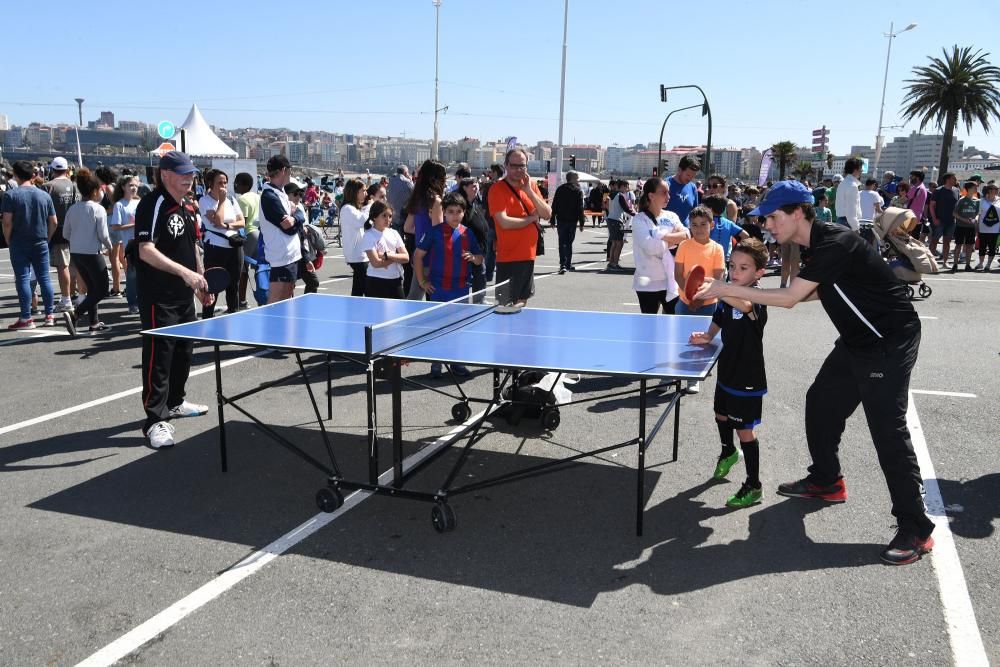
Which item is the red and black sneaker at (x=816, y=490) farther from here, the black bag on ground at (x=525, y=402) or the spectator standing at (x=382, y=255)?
the spectator standing at (x=382, y=255)

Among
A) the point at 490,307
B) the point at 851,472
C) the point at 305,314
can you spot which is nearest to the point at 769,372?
the point at 851,472

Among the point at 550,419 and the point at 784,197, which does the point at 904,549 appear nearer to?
the point at 784,197

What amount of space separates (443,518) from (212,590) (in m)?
1.21

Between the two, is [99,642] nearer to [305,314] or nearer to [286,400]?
[305,314]

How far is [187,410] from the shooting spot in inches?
254

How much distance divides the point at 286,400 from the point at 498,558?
135 inches

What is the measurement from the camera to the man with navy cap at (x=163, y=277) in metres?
5.70

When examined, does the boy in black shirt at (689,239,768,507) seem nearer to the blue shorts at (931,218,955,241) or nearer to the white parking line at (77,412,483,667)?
the white parking line at (77,412,483,667)

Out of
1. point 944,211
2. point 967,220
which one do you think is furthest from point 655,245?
point 944,211

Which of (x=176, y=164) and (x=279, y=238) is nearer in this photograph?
(x=176, y=164)

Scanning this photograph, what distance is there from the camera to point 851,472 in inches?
209

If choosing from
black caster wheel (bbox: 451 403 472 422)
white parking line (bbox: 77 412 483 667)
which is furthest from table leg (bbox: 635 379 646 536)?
black caster wheel (bbox: 451 403 472 422)

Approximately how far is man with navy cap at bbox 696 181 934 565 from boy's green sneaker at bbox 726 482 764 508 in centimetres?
81

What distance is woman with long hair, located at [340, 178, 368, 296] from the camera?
8508 millimetres
